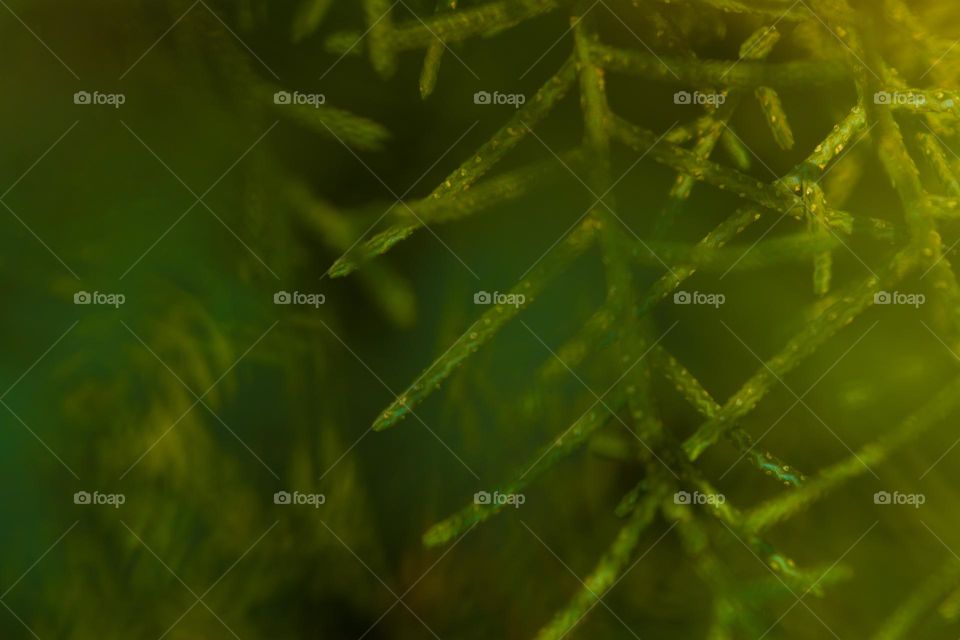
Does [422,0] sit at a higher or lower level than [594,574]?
higher

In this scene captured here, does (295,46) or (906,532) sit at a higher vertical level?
(295,46)

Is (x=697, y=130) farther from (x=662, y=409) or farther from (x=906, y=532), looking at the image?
(x=906, y=532)

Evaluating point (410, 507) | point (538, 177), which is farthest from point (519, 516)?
point (538, 177)

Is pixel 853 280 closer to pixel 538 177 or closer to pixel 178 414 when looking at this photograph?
pixel 538 177

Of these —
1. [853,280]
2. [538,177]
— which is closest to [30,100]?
[538,177]

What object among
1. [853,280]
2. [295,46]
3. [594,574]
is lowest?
[594,574]

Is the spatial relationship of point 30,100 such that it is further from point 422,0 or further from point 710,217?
point 710,217
